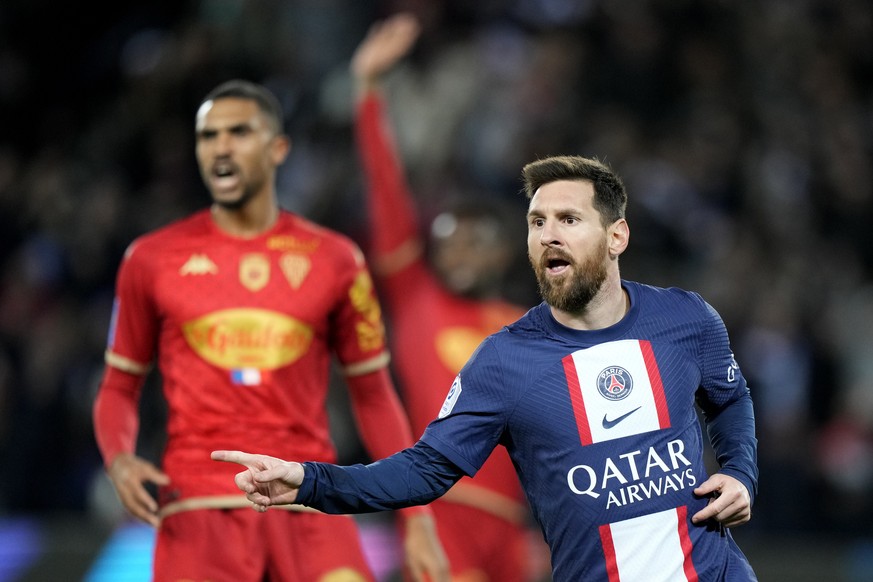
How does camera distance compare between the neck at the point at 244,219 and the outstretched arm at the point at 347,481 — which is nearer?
the outstretched arm at the point at 347,481

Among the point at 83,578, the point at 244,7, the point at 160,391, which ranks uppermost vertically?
the point at 244,7

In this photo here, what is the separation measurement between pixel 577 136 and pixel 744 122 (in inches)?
64.0

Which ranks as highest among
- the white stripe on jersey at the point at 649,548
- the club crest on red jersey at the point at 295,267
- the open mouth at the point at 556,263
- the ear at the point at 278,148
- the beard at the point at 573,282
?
the ear at the point at 278,148

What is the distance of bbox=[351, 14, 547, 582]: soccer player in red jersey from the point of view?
6008 millimetres

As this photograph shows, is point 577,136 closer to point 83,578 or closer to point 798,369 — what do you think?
point 798,369

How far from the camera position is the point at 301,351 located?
483cm

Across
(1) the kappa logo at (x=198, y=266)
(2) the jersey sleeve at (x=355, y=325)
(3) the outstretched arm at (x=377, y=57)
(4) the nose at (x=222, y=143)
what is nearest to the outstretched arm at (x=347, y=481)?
(2) the jersey sleeve at (x=355, y=325)

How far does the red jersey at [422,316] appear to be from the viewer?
19.6 feet

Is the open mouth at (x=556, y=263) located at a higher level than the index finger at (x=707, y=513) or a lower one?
higher

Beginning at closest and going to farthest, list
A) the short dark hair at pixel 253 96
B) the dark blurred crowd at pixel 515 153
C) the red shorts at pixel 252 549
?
1. the red shorts at pixel 252 549
2. the short dark hair at pixel 253 96
3. the dark blurred crowd at pixel 515 153

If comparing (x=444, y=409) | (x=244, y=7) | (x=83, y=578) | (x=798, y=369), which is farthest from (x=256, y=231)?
(x=244, y=7)

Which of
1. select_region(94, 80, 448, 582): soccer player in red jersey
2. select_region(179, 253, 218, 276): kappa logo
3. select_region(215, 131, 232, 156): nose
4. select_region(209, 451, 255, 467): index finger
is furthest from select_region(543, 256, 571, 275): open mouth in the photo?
select_region(215, 131, 232, 156): nose

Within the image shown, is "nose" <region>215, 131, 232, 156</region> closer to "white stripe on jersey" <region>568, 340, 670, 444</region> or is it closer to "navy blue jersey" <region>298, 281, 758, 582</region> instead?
"navy blue jersey" <region>298, 281, 758, 582</region>

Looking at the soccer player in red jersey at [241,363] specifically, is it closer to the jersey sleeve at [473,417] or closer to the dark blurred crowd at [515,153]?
the jersey sleeve at [473,417]
